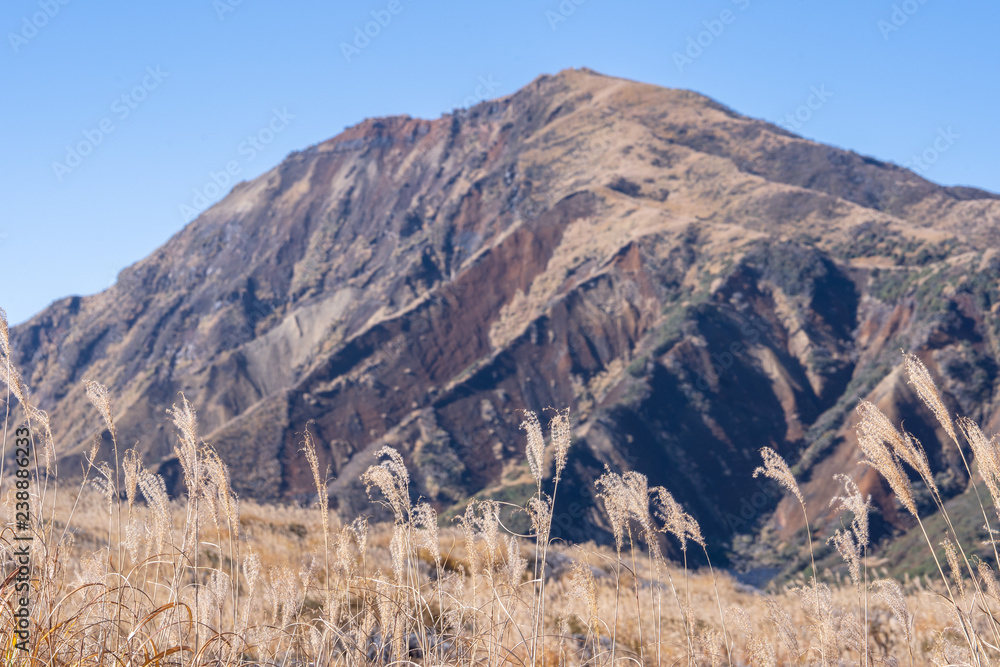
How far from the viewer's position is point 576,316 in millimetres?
43188

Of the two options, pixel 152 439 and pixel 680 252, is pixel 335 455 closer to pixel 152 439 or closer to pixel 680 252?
pixel 152 439

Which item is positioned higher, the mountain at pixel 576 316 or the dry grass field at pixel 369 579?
the mountain at pixel 576 316

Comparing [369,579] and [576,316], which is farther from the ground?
[576,316]

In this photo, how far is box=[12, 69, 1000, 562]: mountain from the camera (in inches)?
1278

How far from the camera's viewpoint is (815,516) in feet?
89.1

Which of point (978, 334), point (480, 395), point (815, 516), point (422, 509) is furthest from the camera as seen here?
point (480, 395)

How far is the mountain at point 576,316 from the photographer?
32469 mm

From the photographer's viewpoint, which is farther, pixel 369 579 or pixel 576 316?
pixel 576 316

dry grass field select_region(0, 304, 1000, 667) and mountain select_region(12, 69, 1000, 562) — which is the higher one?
mountain select_region(12, 69, 1000, 562)

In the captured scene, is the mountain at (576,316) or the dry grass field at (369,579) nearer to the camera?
the dry grass field at (369,579)

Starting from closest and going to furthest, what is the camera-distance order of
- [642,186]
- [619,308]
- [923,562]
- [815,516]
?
[923,562] < [815,516] < [619,308] < [642,186]

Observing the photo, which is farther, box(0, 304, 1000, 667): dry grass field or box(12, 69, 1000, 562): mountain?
box(12, 69, 1000, 562): mountain

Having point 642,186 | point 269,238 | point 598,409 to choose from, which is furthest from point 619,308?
point 269,238

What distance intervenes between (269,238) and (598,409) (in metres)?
52.5
